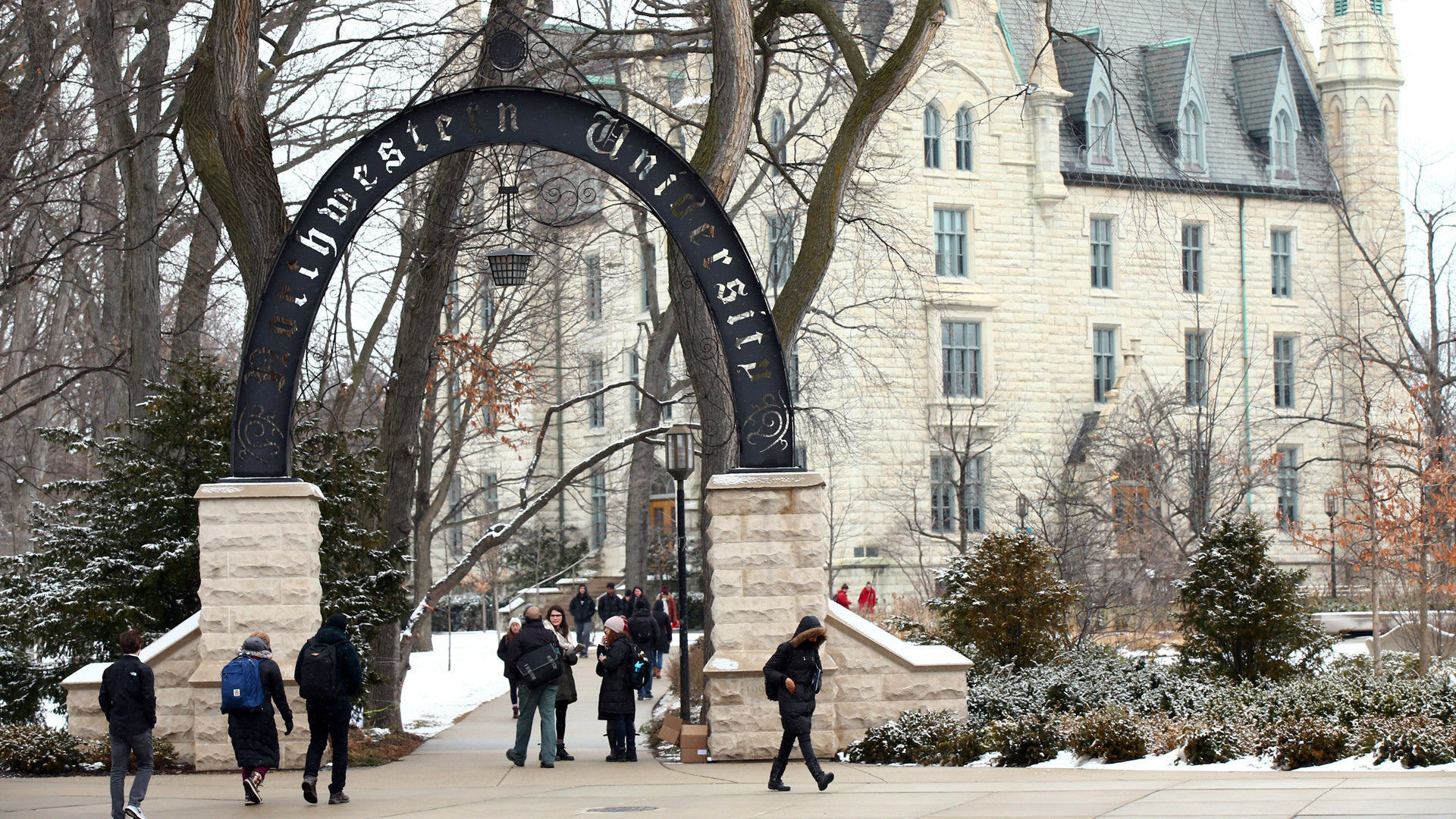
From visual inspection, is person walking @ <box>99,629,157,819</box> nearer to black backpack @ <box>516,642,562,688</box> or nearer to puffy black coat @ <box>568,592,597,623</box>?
black backpack @ <box>516,642,562,688</box>

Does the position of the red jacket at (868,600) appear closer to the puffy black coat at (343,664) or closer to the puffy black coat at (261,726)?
the puffy black coat at (343,664)

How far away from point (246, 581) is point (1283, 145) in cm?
4269

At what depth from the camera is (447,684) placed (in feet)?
98.0

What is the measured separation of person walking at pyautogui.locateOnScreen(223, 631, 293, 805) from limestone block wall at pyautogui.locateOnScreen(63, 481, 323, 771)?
1702 mm

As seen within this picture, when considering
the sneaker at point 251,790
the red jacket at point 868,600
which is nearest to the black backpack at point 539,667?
the sneaker at point 251,790

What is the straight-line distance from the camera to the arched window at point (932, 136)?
45875mm

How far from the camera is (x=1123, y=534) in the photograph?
34.7 m

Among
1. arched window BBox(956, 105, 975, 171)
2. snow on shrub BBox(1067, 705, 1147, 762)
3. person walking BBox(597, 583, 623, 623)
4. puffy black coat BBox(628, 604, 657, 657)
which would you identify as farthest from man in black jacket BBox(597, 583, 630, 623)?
arched window BBox(956, 105, 975, 171)

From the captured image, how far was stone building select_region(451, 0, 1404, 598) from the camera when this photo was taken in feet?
144

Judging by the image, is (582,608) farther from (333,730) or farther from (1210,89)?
(1210,89)

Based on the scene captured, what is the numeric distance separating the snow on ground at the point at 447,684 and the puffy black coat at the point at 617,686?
17.4 ft

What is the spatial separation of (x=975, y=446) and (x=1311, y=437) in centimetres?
1214

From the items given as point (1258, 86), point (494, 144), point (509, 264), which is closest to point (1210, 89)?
point (1258, 86)

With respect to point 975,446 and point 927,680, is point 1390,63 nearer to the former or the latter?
point 975,446
